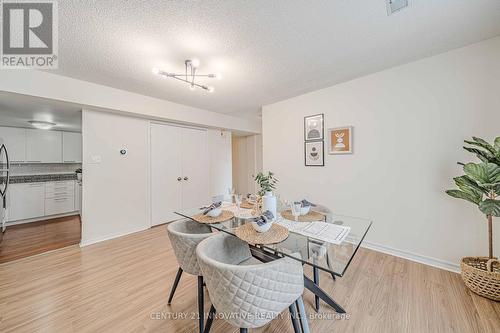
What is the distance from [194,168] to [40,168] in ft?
11.9

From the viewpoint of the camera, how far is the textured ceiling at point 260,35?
4.84 ft

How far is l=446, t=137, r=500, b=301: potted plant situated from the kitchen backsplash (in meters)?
7.16

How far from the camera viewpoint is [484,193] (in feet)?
5.42

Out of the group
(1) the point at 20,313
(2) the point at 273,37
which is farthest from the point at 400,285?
(1) the point at 20,313

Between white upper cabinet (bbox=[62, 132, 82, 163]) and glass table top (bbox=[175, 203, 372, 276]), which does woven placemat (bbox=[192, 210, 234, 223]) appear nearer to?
glass table top (bbox=[175, 203, 372, 276])

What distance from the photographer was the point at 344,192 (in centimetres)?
287

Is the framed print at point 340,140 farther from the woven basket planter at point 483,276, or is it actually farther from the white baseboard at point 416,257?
the woven basket planter at point 483,276

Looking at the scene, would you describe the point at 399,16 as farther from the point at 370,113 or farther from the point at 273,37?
the point at 370,113

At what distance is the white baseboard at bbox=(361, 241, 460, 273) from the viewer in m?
2.08

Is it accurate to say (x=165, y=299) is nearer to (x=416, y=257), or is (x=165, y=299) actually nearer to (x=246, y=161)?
(x=416, y=257)

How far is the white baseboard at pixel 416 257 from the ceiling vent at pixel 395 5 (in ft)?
8.39

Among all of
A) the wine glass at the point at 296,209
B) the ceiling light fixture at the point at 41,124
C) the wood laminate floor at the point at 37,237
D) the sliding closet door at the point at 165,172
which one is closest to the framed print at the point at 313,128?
the wine glass at the point at 296,209

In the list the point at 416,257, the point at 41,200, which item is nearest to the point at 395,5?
the point at 416,257

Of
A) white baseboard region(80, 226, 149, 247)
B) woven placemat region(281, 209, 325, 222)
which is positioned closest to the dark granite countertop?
white baseboard region(80, 226, 149, 247)
